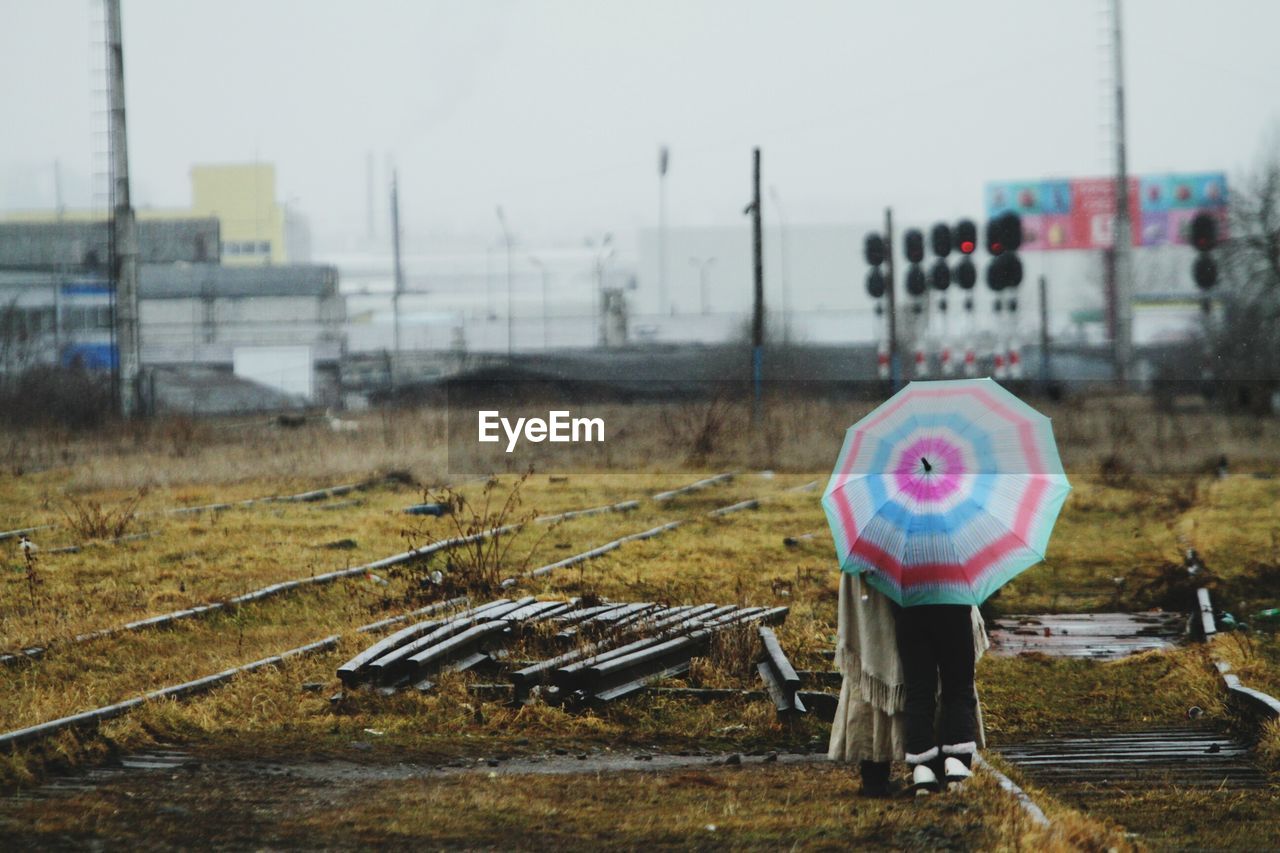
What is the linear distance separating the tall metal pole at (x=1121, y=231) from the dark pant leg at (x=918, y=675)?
662 inches

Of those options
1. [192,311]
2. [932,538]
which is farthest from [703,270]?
[932,538]

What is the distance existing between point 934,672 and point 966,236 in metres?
16.5

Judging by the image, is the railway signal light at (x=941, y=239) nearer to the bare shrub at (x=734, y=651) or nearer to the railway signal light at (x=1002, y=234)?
the railway signal light at (x=1002, y=234)

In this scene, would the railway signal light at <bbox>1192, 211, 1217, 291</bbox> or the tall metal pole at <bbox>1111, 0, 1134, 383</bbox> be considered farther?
the railway signal light at <bbox>1192, 211, 1217, 291</bbox>

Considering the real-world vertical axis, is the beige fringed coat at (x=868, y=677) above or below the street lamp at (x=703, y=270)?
below

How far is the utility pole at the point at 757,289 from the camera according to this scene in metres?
30.2

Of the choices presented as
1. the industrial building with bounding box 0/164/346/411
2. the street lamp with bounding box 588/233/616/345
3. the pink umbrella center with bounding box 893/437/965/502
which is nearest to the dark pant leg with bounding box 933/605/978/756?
the pink umbrella center with bounding box 893/437/965/502

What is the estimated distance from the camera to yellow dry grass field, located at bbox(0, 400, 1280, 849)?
6.35 m

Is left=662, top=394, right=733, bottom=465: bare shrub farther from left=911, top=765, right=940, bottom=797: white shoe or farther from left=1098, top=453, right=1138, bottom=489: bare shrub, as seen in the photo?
left=911, top=765, right=940, bottom=797: white shoe

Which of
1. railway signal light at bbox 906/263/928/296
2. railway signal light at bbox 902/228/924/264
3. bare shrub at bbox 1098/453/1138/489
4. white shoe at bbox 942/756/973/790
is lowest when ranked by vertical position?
bare shrub at bbox 1098/453/1138/489

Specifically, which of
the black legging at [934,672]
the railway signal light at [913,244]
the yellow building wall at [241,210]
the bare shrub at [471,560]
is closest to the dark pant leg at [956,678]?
the black legging at [934,672]

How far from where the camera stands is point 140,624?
10.5 meters

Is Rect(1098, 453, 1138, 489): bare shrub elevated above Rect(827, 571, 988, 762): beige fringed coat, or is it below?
below

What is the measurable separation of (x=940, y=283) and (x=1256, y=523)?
5.67 metres
